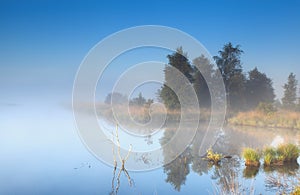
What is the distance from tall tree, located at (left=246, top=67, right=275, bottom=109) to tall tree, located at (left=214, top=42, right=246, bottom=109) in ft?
2.48

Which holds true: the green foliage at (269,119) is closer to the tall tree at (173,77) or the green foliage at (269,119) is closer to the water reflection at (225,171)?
the tall tree at (173,77)

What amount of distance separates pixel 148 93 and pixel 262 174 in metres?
8.87

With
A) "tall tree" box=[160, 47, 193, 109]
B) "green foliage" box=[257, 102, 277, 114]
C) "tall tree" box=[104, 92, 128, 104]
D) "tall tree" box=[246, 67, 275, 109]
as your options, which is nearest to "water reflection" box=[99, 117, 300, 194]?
"tall tree" box=[104, 92, 128, 104]

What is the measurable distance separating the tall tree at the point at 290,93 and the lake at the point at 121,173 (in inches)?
382

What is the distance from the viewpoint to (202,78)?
2023 cm

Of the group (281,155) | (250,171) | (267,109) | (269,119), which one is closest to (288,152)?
(281,155)

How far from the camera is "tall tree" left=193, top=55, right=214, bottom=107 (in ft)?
65.0

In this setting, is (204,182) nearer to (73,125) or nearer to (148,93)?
(148,93)

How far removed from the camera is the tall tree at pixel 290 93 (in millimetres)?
20609

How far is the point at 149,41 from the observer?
34.4 feet

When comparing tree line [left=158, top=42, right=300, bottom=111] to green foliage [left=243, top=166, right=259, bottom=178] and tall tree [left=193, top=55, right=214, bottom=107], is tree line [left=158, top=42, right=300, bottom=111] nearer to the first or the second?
tall tree [left=193, top=55, right=214, bottom=107]

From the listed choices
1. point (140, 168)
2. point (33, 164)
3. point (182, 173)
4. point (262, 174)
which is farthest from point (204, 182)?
point (33, 164)

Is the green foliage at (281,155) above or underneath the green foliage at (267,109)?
underneath

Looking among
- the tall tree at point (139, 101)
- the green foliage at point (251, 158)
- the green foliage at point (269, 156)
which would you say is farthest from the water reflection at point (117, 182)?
the tall tree at point (139, 101)
